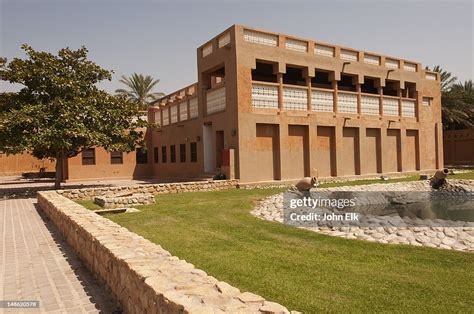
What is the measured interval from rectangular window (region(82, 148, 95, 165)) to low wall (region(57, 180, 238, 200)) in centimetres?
1450

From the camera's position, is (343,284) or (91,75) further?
(91,75)

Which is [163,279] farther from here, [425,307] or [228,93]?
[228,93]

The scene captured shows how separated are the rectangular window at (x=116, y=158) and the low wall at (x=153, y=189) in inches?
587

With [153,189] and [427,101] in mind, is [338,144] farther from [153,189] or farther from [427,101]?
[153,189]

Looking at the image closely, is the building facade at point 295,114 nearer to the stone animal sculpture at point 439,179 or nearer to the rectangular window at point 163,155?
the rectangular window at point 163,155

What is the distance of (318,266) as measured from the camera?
6.23 metres

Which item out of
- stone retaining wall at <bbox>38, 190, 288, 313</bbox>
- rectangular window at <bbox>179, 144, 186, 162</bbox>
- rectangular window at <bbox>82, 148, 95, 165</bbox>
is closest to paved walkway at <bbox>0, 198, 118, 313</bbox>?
stone retaining wall at <bbox>38, 190, 288, 313</bbox>

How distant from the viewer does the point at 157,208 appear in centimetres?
1299

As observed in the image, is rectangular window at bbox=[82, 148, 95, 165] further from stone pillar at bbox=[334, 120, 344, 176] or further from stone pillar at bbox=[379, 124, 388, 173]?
stone pillar at bbox=[379, 124, 388, 173]

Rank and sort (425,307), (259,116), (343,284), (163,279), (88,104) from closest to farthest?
(163,279) → (425,307) → (343,284) → (88,104) → (259,116)

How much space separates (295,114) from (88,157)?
17792mm

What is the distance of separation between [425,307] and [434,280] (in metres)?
1.16

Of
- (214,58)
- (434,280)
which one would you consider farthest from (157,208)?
(214,58)

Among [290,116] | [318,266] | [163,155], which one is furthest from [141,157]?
[318,266]
